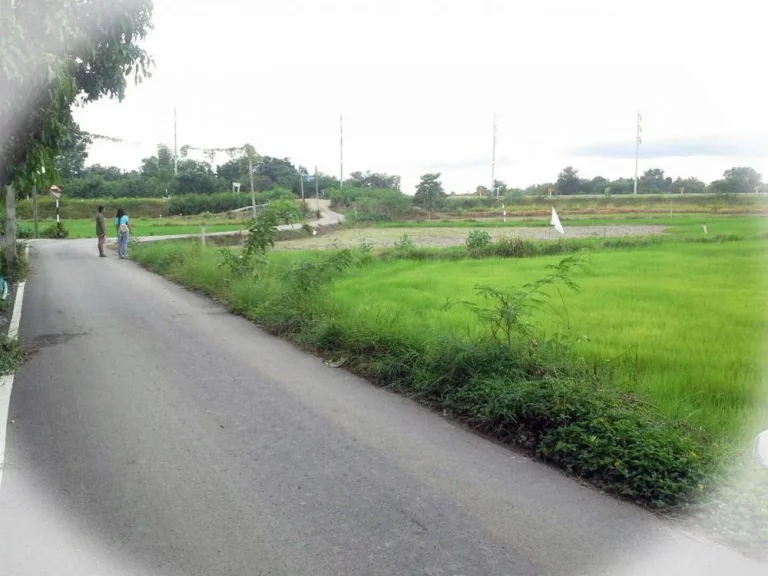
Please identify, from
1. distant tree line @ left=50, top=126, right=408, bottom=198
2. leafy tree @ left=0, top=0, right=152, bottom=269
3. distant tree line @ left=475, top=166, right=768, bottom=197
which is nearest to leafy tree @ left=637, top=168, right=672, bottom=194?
distant tree line @ left=475, top=166, right=768, bottom=197

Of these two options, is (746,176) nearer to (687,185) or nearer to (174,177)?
(687,185)

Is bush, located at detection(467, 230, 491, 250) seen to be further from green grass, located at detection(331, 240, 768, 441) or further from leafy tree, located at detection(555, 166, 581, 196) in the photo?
leafy tree, located at detection(555, 166, 581, 196)

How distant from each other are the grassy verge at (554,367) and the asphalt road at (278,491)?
24 cm

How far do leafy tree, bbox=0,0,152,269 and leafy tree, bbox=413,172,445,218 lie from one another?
149 feet

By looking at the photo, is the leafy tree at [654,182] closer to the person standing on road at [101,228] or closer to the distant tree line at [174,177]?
the distant tree line at [174,177]

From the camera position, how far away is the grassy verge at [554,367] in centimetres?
402

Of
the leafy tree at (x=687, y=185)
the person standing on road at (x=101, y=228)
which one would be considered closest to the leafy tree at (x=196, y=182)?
the leafy tree at (x=687, y=185)

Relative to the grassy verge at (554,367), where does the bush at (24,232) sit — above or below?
above

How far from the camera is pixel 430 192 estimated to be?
5344cm

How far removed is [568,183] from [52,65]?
62.8m

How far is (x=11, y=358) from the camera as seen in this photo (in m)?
6.71

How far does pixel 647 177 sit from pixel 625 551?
51.2m

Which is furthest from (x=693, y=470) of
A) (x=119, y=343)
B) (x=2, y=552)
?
(x=119, y=343)

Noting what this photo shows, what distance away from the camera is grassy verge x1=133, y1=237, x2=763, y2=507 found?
4.02m
